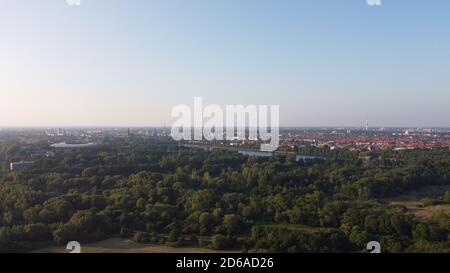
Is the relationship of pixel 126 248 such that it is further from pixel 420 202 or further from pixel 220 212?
pixel 420 202

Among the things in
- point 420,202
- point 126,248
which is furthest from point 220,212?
point 420,202

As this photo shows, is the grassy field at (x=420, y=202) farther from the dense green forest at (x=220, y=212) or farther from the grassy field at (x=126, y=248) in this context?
the grassy field at (x=126, y=248)

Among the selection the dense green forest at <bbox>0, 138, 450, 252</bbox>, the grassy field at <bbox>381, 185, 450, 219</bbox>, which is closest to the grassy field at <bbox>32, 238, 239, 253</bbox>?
the dense green forest at <bbox>0, 138, 450, 252</bbox>

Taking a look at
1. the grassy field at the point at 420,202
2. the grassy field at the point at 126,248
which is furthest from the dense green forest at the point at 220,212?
the grassy field at the point at 420,202

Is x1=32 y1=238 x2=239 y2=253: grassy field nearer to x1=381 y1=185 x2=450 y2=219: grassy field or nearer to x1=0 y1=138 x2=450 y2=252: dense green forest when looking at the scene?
x1=0 y1=138 x2=450 y2=252: dense green forest

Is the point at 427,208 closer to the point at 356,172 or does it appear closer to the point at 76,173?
the point at 356,172

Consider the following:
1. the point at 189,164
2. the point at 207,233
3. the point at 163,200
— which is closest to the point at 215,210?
the point at 207,233
